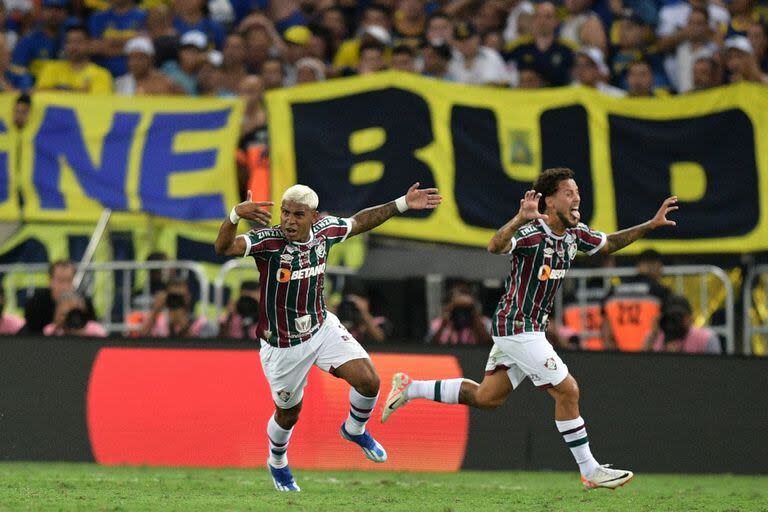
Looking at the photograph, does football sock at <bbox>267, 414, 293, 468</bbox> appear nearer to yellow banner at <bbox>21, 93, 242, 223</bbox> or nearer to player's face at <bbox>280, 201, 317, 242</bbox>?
player's face at <bbox>280, 201, 317, 242</bbox>

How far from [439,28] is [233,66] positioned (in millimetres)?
2692

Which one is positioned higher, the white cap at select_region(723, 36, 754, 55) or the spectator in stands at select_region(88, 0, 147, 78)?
the spectator in stands at select_region(88, 0, 147, 78)

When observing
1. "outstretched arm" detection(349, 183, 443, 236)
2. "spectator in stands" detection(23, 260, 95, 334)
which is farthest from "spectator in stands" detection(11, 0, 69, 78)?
"outstretched arm" detection(349, 183, 443, 236)

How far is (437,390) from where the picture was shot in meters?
11.9

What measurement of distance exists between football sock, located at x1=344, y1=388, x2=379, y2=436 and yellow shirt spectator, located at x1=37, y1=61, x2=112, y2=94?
8.69m

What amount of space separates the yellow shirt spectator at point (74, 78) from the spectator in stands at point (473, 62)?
172 inches

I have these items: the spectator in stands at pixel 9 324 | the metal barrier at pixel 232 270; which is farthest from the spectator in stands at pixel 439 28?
the spectator in stands at pixel 9 324

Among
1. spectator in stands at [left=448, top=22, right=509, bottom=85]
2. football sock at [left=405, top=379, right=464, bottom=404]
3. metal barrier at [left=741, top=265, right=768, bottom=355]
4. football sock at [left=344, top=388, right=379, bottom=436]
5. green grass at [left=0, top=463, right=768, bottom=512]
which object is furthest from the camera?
spectator in stands at [left=448, top=22, right=509, bottom=85]

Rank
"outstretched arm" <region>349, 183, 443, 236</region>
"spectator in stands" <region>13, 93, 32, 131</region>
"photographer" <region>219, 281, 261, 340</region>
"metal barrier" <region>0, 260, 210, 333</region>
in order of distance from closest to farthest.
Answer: "outstretched arm" <region>349, 183, 443, 236</region> < "photographer" <region>219, 281, 261, 340</region> < "metal barrier" <region>0, 260, 210, 333</region> < "spectator in stands" <region>13, 93, 32, 131</region>

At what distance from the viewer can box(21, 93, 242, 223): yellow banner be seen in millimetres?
16062

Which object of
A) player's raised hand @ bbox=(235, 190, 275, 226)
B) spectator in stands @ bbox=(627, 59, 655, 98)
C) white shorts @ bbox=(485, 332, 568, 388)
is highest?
spectator in stands @ bbox=(627, 59, 655, 98)

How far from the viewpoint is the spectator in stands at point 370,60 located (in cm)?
1778

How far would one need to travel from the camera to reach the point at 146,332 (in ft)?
50.1

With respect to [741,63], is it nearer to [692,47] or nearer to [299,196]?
[692,47]
